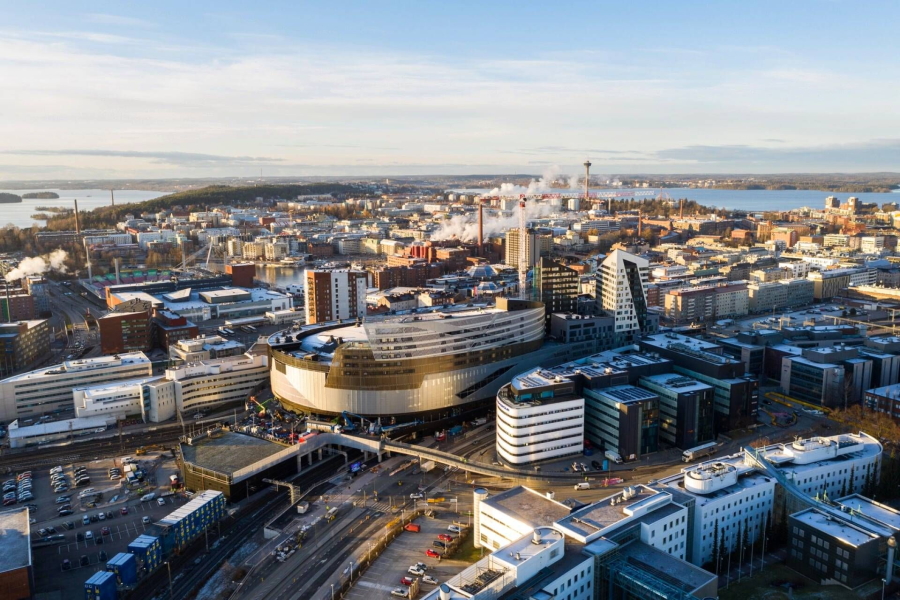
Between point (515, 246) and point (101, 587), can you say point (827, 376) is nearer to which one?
point (101, 587)

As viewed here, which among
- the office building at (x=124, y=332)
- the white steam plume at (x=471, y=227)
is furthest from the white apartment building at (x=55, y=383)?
the white steam plume at (x=471, y=227)

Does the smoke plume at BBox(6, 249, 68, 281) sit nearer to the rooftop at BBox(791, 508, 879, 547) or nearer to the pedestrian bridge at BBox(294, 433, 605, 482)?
the pedestrian bridge at BBox(294, 433, 605, 482)

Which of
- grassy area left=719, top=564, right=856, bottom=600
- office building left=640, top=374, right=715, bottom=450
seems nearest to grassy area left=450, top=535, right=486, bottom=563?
grassy area left=719, top=564, right=856, bottom=600

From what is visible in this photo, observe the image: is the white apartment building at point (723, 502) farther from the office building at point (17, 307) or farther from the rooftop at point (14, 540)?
the office building at point (17, 307)

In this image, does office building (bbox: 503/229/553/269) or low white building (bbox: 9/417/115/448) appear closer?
low white building (bbox: 9/417/115/448)

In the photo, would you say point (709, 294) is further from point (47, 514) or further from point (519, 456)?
point (47, 514)

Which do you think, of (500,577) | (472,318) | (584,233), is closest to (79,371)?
(472,318)

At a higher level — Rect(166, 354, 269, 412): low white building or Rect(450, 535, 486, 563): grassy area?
Rect(166, 354, 269, 412): low white building
